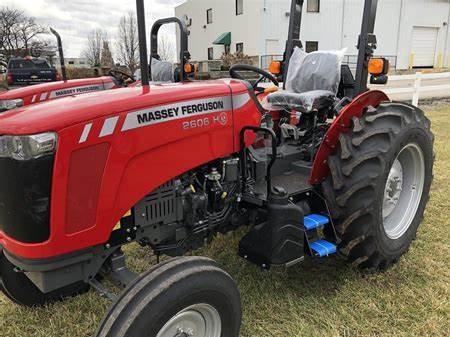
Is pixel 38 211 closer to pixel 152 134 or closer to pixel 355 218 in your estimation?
pixel 152 134

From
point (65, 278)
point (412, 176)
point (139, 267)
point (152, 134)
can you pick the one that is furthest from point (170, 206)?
point (412, 176)

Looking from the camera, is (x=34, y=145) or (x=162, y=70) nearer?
(x=34, y=145)

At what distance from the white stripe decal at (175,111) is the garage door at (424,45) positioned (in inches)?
1181

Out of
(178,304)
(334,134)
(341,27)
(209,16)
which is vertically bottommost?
(178,304)

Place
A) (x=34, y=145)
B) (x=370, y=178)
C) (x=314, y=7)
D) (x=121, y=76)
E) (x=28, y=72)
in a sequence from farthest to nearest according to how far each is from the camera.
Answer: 1. (x=314, y=7)
2. (x=28, y=72)
3. (x=121, y=76)
4. (x=370, y=178)
5. (x=34, y=145)

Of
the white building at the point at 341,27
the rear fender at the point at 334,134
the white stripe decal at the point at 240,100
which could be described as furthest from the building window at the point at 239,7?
the white stripe decal at the point at 240,100

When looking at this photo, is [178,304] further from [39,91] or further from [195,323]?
[39,91]

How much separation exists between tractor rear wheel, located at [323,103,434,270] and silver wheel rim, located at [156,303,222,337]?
1.06 m

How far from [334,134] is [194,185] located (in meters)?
0.97

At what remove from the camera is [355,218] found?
100 inches

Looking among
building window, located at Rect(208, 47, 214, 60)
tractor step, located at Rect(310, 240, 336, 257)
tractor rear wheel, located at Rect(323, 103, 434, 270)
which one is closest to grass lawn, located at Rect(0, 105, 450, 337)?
tractor rear wheel, located at Rect(323, 103, 434, 270)

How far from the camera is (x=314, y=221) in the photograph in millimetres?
2590

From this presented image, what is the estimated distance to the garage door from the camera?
28.4 meters

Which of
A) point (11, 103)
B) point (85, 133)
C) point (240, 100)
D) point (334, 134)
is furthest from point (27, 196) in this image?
point (11, 103)
